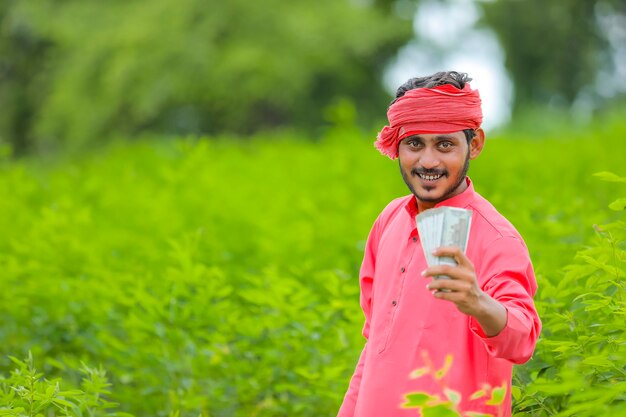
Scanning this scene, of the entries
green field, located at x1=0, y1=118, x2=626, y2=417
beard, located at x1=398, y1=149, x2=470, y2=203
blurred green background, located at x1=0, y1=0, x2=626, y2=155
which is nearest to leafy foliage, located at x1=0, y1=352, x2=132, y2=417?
green field, located at x1=0, y1=118, x2=626, y2=417

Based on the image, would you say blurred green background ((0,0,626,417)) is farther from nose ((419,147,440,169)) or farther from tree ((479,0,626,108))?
tree ((479,0,626,108))

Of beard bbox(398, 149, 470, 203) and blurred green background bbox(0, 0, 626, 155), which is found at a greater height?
blurred green background bbox(0, 0, 626, 155)

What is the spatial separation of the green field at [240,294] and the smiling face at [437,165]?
575mm

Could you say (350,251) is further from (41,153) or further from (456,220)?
(41,153)

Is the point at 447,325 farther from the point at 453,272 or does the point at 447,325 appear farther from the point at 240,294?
the point at 240,294

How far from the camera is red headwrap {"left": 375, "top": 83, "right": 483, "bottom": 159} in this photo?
271 cm

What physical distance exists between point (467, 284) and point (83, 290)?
3.86m

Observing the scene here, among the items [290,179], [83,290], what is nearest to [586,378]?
[83,290]

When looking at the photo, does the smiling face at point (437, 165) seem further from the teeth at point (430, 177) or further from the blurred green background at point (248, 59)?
the blurred green background at point (248, 59)

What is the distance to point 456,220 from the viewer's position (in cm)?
229

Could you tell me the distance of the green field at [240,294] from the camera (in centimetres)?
331

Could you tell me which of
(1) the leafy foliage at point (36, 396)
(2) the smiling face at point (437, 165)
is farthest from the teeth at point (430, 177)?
(1) the leafy foliage at point (36, 396)

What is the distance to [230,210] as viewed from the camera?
7582mm

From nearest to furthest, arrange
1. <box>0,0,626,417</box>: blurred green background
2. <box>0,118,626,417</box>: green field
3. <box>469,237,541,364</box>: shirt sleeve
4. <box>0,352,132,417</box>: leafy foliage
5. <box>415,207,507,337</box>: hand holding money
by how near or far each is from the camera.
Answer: <box>415,207,507,337</box>: hand holding money → <box>469,237,541,364</box>: shirt sleeve → <box>0,352,132,417</box>: leafy foliage → <box>0,118,626,417</box>: green field → <box>0,0,626,417</box>: blurred green background
